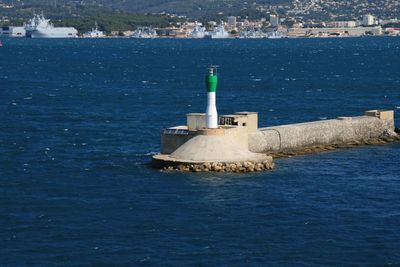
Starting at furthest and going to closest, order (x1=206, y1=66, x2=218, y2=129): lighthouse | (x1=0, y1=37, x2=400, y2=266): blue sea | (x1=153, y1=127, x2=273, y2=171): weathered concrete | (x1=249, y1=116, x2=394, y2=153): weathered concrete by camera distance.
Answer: (x1=249, y1=116, x2=394, y2=153): weathered concrete → (x1=206, y1=66, x2=218, y2=129): lighthouse → (x1=153, y1=127, x2=273, y2=171): weathered concrete → (x1=0, y1=37, x2=400, y2=266): blue sea

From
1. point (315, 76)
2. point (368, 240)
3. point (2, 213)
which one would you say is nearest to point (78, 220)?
point (2, 213)

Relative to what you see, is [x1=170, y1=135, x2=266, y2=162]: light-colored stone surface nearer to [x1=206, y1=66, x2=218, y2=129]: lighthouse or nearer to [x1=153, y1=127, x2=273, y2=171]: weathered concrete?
[x1=153, y1=127, x2=273, y2=171]: weathered concrete

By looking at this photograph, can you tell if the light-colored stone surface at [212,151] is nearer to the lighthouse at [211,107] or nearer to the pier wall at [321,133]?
the lighthouse at [211,107]

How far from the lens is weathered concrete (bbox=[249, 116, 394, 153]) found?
5242 cm

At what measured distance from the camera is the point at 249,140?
169 ft

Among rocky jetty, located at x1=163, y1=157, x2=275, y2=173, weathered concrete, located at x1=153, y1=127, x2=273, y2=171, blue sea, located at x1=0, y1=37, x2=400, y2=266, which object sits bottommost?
blue sea, located at x1=0, y1=37, x2=400, y2=266

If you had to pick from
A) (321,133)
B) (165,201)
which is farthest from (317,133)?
(165,201)

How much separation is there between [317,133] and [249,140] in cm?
567

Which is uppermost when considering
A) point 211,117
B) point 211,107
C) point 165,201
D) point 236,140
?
point 211,107

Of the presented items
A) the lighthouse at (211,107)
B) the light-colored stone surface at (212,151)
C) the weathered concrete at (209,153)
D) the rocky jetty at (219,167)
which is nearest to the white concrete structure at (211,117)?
the lighthouse at (211,107)

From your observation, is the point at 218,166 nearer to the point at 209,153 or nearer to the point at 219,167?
the point at 219,167

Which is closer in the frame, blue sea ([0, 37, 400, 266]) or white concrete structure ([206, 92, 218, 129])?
blue sea ([0, 37, 400, 266])

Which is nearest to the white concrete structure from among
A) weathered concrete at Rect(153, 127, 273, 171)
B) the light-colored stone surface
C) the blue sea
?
weathered concrete at Rect(153, 127, 273, 171)

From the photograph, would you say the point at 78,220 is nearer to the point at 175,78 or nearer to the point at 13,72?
the point at 175,78
